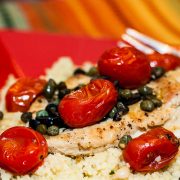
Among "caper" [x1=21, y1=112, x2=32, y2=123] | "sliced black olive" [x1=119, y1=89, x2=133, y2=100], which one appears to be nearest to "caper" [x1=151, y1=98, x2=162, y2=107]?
"sliced black olive" [x1=119, y1=89, x2=133, y2=100]

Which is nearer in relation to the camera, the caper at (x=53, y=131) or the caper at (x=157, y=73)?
the caper at (x=53, y=131)

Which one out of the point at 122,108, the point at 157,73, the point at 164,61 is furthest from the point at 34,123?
the point at 164,61

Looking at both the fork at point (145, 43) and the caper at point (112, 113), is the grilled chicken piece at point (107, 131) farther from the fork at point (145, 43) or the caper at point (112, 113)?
the fork at point (145, 43)

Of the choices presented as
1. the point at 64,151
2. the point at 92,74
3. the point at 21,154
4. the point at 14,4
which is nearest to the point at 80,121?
the point at 64,151

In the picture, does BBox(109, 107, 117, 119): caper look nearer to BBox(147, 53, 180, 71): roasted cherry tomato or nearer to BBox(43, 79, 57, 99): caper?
BBox(43, 79, 57, 99): caper

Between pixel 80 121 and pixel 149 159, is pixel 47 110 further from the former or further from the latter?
pixel 149 159

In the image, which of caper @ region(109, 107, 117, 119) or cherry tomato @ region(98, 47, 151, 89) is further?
cherry tomato @ region(98, 47, 151, 89)

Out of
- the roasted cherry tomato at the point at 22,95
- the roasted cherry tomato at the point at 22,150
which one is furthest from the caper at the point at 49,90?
the roasted cherry tomato at the point at 22,150

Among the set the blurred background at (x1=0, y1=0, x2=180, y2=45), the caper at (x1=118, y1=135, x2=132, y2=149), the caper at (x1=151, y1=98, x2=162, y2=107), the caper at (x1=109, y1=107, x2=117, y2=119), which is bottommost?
the blurred background at (x1=0, y1=0, x2=180, y2=45)
